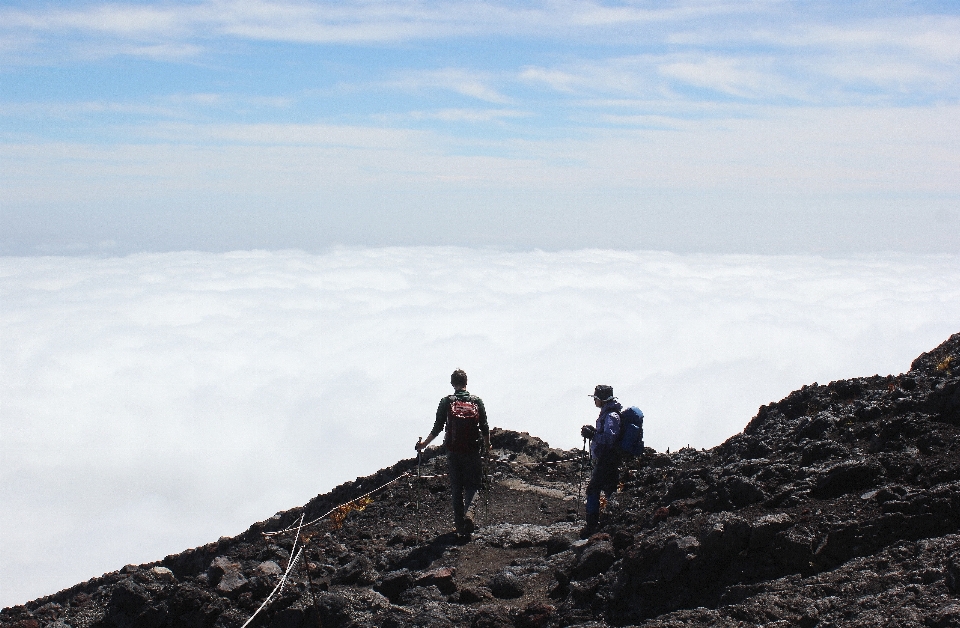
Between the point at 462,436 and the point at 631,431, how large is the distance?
1920mm

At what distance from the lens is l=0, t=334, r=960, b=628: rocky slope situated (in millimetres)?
5734

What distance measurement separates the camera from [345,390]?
18812 centimetres

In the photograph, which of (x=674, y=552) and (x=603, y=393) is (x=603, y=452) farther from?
(x=674, y=552)

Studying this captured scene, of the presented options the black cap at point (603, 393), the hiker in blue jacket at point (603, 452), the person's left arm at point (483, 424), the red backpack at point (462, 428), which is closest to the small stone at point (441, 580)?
the red backpack at point (462, 428)

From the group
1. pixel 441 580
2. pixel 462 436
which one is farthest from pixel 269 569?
pixel 462 436

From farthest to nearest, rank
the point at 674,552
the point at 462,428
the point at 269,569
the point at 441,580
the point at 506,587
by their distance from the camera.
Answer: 1. the point at 462,428
2. the point at 269,569
3. the point at 441,580
4. the point at 506,587
5. the point at 674,552

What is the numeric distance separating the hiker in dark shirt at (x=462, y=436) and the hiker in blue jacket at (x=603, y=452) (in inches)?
49.7

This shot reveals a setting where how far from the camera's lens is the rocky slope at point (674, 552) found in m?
5.73

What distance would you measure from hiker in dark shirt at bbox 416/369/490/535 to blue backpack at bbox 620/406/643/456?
1527mm

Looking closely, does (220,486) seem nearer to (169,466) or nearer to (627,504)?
(169,466)

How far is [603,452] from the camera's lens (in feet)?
29.2

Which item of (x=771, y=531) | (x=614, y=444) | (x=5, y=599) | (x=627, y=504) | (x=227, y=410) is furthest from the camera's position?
(x=227, y=410)

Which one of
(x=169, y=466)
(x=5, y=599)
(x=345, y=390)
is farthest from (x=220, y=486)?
(x=345, y=390)

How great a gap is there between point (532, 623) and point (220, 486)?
140513 mm
